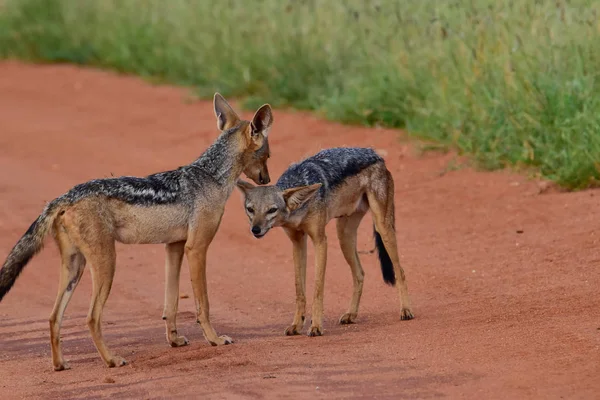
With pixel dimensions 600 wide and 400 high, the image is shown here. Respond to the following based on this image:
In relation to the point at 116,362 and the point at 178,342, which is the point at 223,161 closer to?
the point at 178,342

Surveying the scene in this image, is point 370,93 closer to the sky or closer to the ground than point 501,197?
closer to the sky

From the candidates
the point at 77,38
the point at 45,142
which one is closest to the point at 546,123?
the point at 45,142

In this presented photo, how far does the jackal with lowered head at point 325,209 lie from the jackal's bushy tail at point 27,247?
4.85 feet

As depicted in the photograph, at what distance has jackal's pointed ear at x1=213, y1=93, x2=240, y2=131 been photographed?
9094 millimetres

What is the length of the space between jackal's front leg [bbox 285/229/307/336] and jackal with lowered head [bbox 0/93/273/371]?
1.72ft

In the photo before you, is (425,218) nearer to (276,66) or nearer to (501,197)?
(501,197)

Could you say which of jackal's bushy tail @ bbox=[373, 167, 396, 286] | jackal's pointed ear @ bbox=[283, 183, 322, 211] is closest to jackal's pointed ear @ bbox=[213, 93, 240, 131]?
jackal's pointed ear @ bbox=[283, 183, 322, 211]

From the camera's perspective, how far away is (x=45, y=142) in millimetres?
17406

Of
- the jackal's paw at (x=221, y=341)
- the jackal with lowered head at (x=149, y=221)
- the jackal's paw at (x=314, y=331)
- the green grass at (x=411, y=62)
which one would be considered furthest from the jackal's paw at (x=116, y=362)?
the green grass at (x=411, y=62)

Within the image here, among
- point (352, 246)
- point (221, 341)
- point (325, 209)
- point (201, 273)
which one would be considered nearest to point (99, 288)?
point (201, 273)

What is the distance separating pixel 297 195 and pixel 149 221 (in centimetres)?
111

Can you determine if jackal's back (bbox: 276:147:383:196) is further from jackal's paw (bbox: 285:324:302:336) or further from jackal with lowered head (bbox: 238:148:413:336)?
jackal's paw (bbox: 285:324:302:336)

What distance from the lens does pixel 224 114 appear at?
9.13 meters

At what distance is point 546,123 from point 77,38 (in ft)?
43.5
